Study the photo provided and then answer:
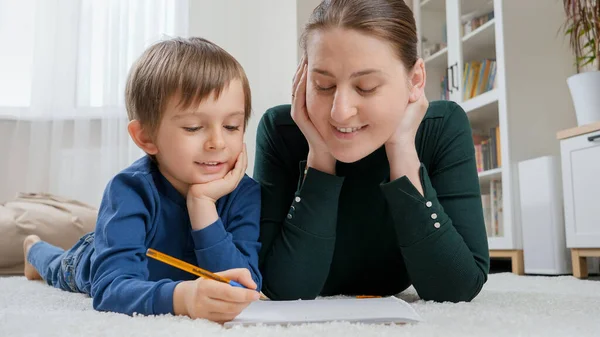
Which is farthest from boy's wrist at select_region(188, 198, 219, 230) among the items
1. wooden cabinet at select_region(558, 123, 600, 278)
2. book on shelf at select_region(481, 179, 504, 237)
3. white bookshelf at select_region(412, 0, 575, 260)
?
book on shelf at select_region(481, 179, 504, 237)

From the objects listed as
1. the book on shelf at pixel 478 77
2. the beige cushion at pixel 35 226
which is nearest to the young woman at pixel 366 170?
the beige cushion at pixel 35 226

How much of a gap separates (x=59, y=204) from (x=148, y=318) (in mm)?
2090

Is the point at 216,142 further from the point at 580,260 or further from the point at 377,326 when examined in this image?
the point at 580,260

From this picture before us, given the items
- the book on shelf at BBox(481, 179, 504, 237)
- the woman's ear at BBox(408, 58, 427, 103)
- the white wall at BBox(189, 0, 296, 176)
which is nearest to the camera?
the woman's ear at BBox(408, 58, 427, 103)

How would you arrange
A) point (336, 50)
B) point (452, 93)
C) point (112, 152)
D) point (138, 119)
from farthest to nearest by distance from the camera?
point (112, 152) < point (452, 93) < point (138, 119) < point (336, 50)

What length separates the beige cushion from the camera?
2.41 m

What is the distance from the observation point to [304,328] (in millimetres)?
713

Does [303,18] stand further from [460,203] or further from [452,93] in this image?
[460,203]

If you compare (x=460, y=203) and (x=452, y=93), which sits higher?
(x=452, y=93)

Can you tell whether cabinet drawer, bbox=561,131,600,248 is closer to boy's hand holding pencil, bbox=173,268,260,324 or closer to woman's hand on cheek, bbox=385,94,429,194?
woman's hand on cheek, bbox=385,94,429,194

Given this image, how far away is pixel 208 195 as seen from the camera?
101 centimetres

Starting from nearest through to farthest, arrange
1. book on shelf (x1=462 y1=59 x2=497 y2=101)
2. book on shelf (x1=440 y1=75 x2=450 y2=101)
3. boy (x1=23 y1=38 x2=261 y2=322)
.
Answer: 1. boy (x1=23 y1=38 x2=261 y2=322)
2. book on shelf (x1=462 y1=59 x2=497 y2=101)
3. book on shelf (x1=440 y1=75 x2=450 y2=101)

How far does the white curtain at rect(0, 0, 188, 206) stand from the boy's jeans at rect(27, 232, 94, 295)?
1614mm

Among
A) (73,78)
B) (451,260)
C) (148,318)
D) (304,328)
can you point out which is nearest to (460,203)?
(451,260)
